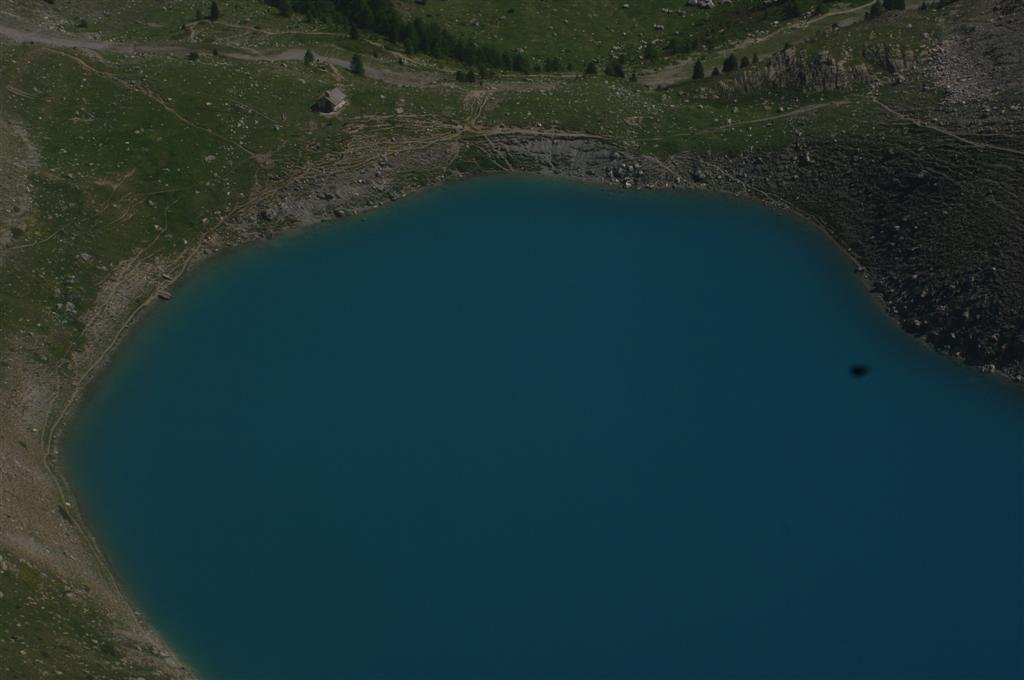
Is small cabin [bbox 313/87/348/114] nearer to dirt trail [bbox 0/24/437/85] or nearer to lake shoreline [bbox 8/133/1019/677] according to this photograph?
dirt trail [bbox 0/24/437/85]

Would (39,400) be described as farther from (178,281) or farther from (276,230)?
(276,230)

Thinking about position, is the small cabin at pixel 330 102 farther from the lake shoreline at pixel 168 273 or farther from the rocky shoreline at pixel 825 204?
the lake shoreline at pixel 168 273

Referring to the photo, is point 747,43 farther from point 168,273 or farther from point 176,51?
point 168,273

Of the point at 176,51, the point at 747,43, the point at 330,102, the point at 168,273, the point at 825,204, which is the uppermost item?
the point at 747,43

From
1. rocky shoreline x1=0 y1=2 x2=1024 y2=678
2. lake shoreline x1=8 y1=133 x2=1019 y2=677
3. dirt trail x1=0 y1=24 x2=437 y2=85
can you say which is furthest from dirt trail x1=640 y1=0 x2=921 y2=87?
dirt trail x1=0 y1=24 x2=437 y2=85

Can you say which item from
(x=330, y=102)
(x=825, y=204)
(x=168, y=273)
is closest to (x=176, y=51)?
(x=330, y=102)

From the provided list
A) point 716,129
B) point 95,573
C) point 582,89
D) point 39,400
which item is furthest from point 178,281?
point 716,129
